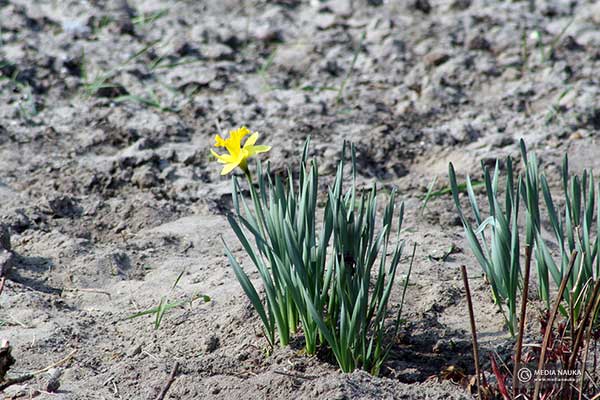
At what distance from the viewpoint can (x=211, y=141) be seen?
428 cm

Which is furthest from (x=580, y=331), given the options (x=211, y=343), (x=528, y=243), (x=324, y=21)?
(x=324, y=21)

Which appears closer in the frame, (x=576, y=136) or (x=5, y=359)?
(x=5, y=359)

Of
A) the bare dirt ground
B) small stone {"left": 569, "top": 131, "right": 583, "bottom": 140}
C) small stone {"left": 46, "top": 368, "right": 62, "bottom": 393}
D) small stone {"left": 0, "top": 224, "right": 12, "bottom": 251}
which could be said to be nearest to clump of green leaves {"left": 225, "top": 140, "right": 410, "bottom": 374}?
the bare dirt ground

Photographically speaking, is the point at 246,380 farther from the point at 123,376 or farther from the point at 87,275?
the point at 87,275

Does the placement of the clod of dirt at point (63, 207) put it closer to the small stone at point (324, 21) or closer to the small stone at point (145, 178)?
the small stone at point (145, 178)

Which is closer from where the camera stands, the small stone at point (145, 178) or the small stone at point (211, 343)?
the small stone at point (211, 343)

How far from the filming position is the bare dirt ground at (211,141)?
2621 millimetres

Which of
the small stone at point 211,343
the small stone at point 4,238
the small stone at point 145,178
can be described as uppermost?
the small stone at point 4,238

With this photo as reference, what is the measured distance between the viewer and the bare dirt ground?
2.62 m

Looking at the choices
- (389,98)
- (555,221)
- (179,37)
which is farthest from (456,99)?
(555,221)

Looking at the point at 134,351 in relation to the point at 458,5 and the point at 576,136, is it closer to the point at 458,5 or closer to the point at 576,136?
the point at 576,136

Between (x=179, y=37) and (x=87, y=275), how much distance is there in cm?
243

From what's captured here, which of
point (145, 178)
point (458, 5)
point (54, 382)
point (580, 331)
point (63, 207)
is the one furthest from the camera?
point (458, 5)

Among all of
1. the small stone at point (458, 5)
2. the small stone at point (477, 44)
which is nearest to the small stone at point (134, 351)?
the small stone at point (477, 44)
